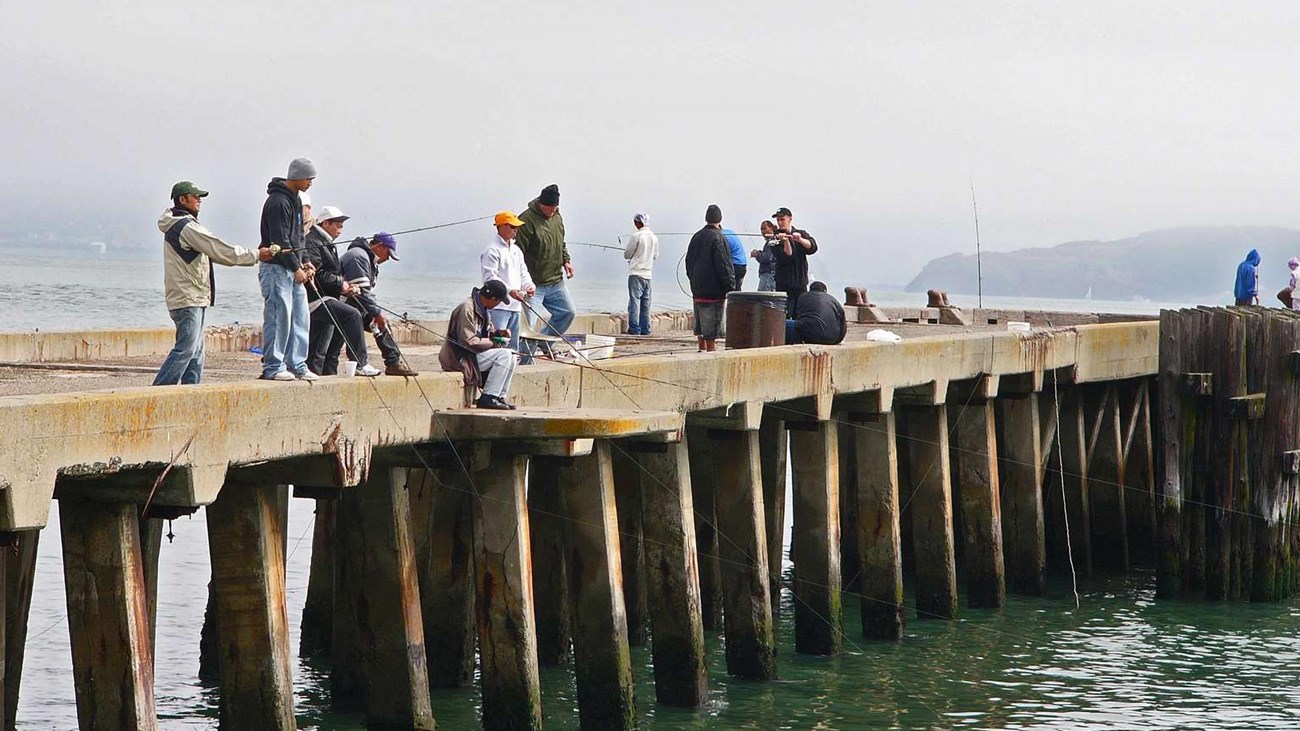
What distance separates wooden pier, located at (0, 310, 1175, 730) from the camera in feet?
32.6

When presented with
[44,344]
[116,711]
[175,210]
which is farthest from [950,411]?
[116,711]

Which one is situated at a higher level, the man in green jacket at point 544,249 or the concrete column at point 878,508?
the man in green jacket at point 544,249

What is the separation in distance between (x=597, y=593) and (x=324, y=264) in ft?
9.89

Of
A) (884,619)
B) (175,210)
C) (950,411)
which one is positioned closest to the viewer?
(175,210)

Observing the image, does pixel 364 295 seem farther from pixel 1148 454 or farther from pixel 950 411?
pixel 1148 454

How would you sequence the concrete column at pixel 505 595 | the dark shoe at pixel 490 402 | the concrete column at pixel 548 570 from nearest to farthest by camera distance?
the dark shoe at pixel 490 402, the concrete column at pixel 505 595, the concrete column at pixel 548 570

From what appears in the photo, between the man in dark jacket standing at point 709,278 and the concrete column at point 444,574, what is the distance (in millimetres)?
4980

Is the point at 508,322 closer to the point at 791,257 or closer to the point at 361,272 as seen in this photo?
the point at 361,272

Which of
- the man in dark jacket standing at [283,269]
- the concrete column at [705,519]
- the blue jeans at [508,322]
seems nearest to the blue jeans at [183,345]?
the man in dark jacket standing at [283,269]

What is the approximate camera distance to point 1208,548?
71.4ft

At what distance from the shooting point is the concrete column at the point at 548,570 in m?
15.3

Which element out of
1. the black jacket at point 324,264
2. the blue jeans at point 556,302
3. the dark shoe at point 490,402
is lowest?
the dark shoe at point 490,402

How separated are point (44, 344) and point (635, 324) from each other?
349 inches

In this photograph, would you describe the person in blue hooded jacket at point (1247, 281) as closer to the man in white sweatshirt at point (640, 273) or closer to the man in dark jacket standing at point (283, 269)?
the man in white sweatshirt at point (640, 273)
